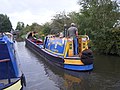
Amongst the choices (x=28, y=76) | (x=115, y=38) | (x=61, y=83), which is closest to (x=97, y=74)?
(x=61, y=83)

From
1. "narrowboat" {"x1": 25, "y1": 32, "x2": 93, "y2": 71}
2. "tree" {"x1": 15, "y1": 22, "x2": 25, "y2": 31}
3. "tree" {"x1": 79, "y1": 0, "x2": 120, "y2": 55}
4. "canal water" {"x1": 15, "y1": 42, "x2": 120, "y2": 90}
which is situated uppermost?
"tree" {"x1": 15, "y1": 22, "x2": 25, "y2": 31}

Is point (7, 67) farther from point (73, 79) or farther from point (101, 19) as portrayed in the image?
point (101, 19)

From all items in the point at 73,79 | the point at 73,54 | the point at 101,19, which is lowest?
the point at 73,79

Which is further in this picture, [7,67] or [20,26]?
[20,26]

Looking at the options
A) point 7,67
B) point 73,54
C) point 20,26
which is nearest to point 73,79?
point 73,54

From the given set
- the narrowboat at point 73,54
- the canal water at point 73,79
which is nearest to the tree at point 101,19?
the narrowboat at point 73,54

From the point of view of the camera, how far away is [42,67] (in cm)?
1552

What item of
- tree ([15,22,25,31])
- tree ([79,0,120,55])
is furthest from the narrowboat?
tree ([15,22,25,31])

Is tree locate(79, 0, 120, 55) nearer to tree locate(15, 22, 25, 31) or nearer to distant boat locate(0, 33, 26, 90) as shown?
distant boat locate(0, 33, 26, 90)

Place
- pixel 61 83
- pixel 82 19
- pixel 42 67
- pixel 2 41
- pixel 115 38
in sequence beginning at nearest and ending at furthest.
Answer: pixel 2 41 < pixel 61 83 < pixel 42 67 < pixel 115 38 < pixel 82 19

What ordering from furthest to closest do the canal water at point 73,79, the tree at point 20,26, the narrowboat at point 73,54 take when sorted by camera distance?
the tree at point 20,26, the narrowboat at point 73,54, the canal water at point 73,79

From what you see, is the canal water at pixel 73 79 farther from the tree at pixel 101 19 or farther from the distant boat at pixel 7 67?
the tree at pixel 101 19

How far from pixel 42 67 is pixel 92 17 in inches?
337

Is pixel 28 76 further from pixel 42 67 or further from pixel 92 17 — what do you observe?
pixel 92 17
